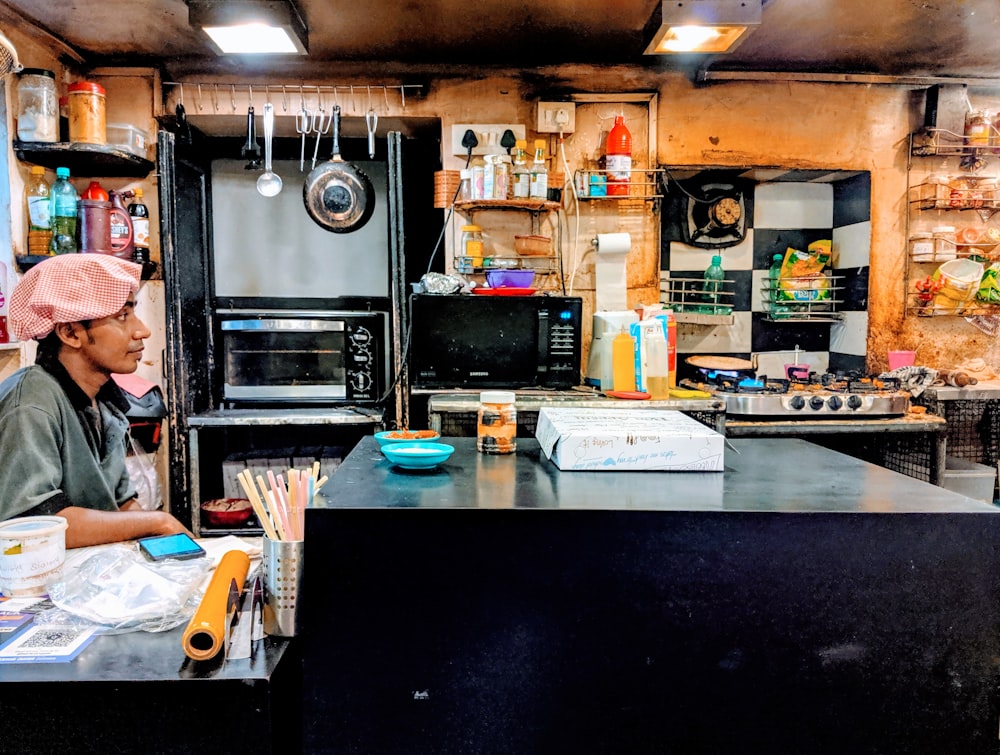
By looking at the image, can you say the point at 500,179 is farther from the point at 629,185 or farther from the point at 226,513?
the point at 226,513

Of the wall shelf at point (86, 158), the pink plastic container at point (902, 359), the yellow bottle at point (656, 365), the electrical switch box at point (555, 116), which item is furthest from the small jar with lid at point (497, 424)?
the pink plastic container at point (902, 359)

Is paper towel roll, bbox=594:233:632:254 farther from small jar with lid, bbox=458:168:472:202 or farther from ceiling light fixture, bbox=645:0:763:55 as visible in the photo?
ceiling light fixture, bbox=645:0:763:55

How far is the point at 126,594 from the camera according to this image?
1.39 metres

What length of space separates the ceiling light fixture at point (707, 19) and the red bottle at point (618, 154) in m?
0.65

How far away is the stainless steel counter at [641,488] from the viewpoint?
4.10 ft

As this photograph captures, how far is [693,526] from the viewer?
1.22m

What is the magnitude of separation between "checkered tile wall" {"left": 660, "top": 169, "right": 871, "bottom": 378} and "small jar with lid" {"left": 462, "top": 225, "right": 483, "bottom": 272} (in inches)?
42.1

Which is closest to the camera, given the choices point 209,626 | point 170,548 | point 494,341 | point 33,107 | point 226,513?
point 209,626

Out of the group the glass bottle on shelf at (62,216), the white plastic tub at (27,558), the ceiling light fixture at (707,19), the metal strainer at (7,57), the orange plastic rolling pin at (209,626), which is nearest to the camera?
the orange plastic rolling pin at (209,626)

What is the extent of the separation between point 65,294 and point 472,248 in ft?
6.52

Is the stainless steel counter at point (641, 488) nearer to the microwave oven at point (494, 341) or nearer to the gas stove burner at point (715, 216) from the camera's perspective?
the microwave oven at point (494, 341)

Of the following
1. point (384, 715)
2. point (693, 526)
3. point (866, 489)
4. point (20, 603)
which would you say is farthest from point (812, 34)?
point (20, 603)

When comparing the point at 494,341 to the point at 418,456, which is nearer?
the point at 418,456

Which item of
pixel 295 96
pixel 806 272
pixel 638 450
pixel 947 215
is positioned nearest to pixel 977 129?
pixel 947 215
